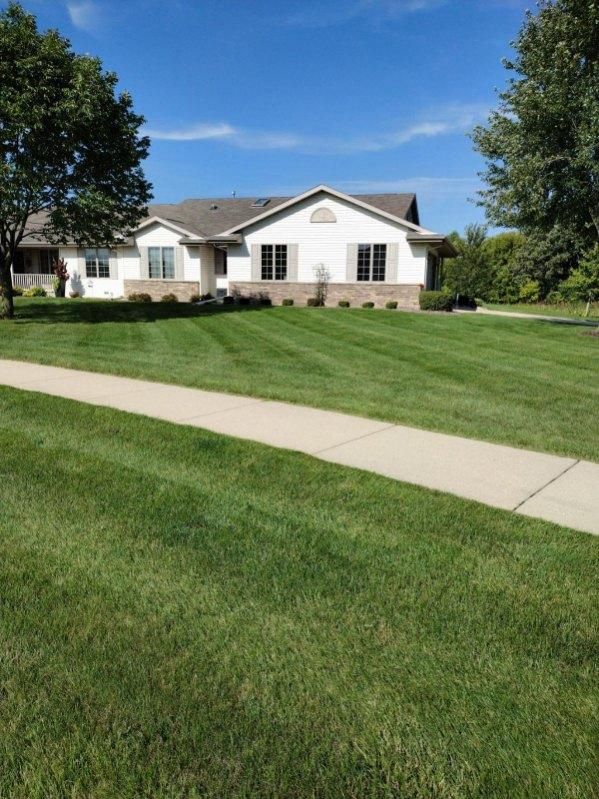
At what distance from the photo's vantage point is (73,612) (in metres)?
2.80

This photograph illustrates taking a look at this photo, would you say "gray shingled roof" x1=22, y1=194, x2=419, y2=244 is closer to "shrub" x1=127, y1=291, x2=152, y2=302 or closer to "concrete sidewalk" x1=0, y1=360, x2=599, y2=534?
"shrub" x1=127, y1=291, x2=152, y2=302

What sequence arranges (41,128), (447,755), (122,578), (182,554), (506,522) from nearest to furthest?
(447,755)
(122,578)
(182,554)
(506,522)
(41,128)

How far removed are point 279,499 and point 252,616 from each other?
4.73ft

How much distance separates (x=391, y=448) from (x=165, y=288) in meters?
26.0

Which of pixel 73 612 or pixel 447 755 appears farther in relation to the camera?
pixel 73 612

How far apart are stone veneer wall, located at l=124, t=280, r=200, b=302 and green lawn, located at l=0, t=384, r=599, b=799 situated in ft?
84.8

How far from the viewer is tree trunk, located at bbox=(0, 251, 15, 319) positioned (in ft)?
57.4

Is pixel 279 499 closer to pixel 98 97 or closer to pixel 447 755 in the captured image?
pixel 447 755

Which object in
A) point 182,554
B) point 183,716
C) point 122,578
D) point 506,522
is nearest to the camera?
point 183,716

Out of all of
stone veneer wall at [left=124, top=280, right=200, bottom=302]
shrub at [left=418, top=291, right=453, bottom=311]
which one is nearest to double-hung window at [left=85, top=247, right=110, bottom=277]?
stone veneer wall at [left=124, top=280, right=200, bottom=302]

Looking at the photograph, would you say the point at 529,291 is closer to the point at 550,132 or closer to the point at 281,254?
the point at 281,254

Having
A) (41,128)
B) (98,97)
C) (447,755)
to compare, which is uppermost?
(98,97)

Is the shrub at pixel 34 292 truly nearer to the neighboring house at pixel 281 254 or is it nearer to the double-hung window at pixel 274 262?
the neighboring house at pixel 281 254

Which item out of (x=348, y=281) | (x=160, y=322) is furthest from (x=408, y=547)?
(x=348, y=281)
